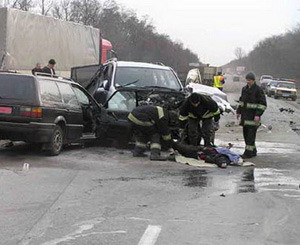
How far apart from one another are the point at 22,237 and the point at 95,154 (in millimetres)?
5482

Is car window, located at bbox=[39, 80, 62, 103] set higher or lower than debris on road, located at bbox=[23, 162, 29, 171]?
higher

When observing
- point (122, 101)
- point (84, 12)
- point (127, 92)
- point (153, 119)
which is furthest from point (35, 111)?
point (84, 12)

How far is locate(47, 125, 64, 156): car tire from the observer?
9758 mm

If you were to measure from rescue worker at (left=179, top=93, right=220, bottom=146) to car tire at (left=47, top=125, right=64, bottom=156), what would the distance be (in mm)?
2425

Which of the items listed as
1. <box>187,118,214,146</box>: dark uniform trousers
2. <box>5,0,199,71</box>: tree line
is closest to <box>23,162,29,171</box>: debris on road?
<box>187,118,214,146</box>: dark uniform trousers

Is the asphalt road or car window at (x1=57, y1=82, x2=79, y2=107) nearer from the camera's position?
the asphalt road

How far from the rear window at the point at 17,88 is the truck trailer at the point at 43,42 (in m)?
6.70

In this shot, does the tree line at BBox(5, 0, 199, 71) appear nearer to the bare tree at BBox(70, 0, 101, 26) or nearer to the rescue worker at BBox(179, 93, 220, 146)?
the bare tree at BBox(70, 0, 101, 26)

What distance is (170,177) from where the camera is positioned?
27.1 feet

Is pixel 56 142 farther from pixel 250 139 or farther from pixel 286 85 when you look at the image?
pixel 286 85

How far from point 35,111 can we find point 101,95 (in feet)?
Answer: 9.60

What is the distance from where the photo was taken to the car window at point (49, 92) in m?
9.76

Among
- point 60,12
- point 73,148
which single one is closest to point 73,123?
point 73,148

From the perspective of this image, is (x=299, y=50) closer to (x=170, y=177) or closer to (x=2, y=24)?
(x=2, y=24)
